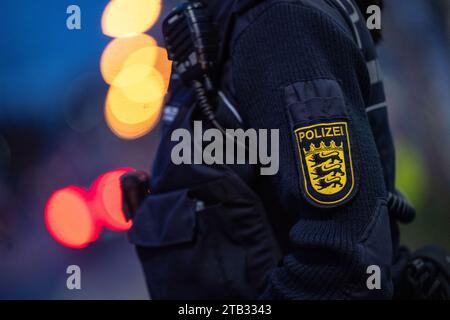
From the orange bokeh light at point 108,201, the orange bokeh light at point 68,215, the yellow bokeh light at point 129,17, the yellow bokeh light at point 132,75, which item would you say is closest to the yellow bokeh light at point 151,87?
the yellow bokeh light at point 132,75

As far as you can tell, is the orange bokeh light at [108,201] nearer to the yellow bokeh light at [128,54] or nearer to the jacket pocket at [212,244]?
the yellow bokeh light at [128,54]

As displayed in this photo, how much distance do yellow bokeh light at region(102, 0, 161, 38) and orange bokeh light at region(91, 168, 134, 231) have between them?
55 cm

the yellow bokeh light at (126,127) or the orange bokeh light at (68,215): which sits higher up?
the yellow bokeh light at (126,127)

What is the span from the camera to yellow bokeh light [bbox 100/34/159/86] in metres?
1.60

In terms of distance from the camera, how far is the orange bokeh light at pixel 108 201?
195 cm

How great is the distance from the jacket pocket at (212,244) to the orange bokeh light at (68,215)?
958 mm

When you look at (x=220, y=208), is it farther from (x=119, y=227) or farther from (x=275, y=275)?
(x=119, y=227)

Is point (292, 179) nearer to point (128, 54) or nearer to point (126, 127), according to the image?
point (128, 54)

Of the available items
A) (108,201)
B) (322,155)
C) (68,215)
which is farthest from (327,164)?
(68,215)

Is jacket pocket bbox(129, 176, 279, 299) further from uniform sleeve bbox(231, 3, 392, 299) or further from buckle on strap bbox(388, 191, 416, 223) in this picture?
buckle on strap bbox(388, 191, 416, 223)

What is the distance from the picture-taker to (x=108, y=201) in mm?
1937

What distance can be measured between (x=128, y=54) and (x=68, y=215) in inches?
26.9

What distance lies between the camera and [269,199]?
0.99 metres

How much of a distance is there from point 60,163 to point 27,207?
0.24 metres
